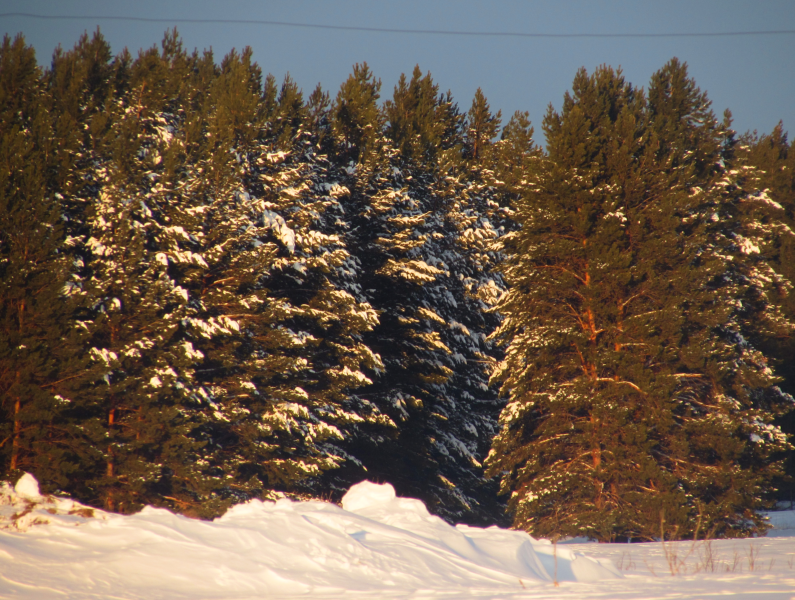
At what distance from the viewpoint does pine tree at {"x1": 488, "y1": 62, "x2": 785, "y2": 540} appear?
1753 cm

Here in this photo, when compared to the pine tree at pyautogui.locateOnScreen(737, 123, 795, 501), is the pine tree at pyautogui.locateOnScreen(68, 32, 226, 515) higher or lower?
lower

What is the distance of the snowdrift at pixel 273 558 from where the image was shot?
561cm

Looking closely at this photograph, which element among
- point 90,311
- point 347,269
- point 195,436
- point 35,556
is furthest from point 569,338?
point 35,556

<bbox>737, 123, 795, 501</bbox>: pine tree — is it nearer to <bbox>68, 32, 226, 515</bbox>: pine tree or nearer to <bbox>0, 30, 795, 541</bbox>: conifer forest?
<bbox>0, 30, 795, 541</bbox>: conifer forest

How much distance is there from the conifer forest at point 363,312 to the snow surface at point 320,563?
979 cm

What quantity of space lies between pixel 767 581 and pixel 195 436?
15624mm

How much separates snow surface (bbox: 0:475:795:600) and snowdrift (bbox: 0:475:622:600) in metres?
0.01

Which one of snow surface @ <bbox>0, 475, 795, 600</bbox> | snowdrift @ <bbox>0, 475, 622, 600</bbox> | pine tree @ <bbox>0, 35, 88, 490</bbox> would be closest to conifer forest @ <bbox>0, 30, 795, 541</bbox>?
pine tree @ <bbox>0, 35, 88, 490</bbox>

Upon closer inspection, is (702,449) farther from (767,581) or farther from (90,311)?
(90,311)

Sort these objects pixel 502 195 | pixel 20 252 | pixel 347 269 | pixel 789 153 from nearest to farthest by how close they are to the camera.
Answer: pixel 20 252, pixel 347 269, pixel 502 195, pixel 789 153

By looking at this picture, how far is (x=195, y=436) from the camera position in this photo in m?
18.9

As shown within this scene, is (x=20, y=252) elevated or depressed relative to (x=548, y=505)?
elevated

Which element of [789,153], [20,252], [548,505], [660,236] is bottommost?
[548,505]

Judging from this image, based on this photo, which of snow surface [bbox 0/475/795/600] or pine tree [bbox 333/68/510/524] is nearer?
snow surface [bbox 0/475/795/600]
